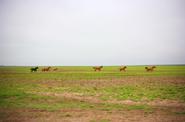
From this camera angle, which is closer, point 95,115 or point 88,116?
point 88,116

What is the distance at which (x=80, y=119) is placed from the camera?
36.9ft

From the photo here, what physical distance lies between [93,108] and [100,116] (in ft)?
6.12

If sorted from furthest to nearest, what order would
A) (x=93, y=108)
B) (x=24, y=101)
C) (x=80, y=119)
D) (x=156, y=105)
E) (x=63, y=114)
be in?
(x=24, y=101) → (x=156, y=105) → (x=93, y=108) → (x=63, y=114) → (x=80, y=119)

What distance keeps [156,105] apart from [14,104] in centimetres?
756

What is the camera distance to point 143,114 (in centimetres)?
1225

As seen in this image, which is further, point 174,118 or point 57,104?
point 57,104

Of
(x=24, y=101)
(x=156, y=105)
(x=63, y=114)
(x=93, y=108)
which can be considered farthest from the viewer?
(x=24, y=101)

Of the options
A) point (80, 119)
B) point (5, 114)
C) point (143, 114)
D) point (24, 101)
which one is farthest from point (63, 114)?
point (24, 101)

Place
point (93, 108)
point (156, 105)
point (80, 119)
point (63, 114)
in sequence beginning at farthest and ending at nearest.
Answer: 1. point (156, 105)
2. point (93, 108)
3. point (63, 114)
4. point (80, 119)

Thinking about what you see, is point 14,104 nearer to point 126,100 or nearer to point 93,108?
point 93,108

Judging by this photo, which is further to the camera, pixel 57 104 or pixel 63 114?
pixel 57 104

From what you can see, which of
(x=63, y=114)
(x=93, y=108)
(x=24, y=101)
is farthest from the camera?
(x=24, y=101)

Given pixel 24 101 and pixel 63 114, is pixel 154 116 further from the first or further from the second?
pixel 24 101

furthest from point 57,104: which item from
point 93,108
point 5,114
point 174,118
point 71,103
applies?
point 174,118
